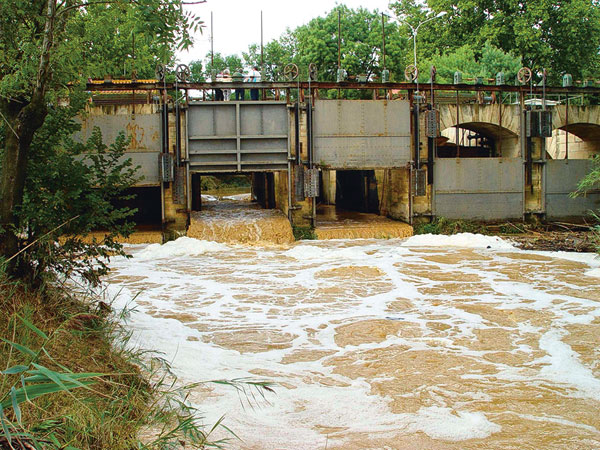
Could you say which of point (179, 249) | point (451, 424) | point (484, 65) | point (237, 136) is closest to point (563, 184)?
point (237, 136)

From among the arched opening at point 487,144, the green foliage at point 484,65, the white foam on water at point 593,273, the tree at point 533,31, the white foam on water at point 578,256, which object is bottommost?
the white foam on water at point 593,273

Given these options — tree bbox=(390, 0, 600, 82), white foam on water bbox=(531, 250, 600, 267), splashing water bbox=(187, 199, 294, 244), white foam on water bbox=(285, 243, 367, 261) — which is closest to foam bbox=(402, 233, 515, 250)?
white foam on water bbox=(531, 250, 600, 267)

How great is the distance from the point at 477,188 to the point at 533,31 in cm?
1888

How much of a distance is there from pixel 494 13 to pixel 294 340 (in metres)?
32.3

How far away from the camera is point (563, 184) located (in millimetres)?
18781

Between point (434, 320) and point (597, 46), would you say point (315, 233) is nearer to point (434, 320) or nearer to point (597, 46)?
point (434, 320)

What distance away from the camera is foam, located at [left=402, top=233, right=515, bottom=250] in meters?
16.2

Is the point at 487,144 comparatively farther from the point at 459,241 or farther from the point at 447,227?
the point at 459,241

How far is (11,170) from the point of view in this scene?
6227mm

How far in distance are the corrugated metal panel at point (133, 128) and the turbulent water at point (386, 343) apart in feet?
12.8

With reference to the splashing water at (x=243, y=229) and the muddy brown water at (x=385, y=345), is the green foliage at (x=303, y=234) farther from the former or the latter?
the muddy brown water at (x=385, y=345)

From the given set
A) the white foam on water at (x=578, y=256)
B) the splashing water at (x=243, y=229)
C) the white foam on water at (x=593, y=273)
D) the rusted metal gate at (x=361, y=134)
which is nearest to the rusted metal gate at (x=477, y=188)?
the rusted metal gate at (x=361, y=134)

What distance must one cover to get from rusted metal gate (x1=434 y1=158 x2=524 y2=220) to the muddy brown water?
173 inches

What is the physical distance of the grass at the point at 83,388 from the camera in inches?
125
